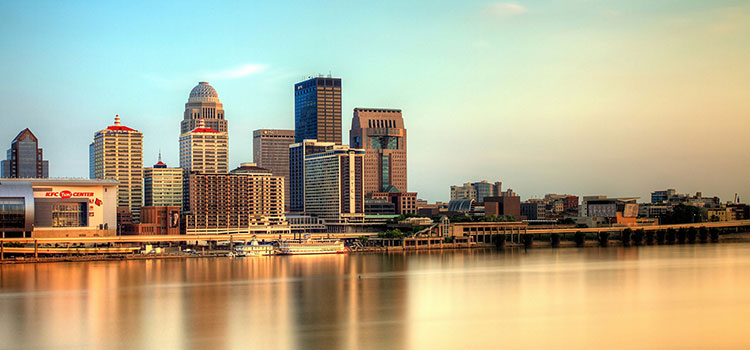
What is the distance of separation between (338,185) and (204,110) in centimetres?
4480

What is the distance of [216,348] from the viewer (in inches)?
1359

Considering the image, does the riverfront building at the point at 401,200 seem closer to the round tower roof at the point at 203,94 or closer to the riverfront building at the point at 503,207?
the riverfront building at the point at 503,207

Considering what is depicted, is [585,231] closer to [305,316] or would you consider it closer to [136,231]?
[136,231]

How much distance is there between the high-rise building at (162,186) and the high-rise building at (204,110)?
36.3m

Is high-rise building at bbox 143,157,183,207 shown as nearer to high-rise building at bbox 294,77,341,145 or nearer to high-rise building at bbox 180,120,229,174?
high-rise building at bbox 180,120,229,174

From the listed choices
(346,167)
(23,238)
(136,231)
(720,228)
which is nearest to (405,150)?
(346,167)

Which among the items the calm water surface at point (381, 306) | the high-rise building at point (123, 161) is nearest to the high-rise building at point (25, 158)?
the high-rise building at point (123, 161)

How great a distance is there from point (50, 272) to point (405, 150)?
110843 mm

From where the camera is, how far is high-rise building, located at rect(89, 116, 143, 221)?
13025 centimetres

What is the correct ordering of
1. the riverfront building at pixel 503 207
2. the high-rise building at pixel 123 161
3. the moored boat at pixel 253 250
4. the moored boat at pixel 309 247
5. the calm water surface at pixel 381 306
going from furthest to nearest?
the riverfront building at pixel 503 207, the high-rise building at pixel 123 161, the moored boat at pixel 309 247, the moored boat at pixel 253 250, the calm water surface at pixel 381 306

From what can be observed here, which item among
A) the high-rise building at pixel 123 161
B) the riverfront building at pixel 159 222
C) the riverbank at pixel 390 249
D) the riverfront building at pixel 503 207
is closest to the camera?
the riverbank at pixel 390 249

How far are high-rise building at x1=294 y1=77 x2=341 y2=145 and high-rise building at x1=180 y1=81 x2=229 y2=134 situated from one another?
60.1 feet

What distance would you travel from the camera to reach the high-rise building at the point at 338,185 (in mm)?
139125

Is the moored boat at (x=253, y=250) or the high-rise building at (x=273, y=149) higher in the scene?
the high-rise building at (x=273, y=149)
